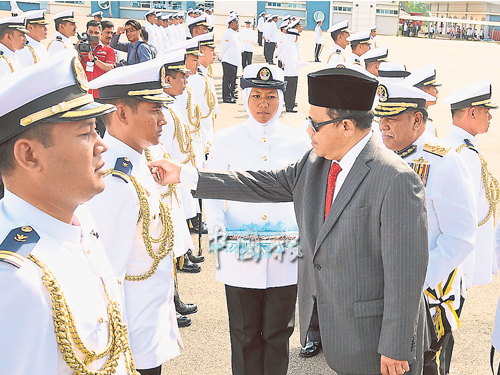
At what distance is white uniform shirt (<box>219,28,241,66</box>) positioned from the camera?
14383mm

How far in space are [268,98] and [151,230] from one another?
1361 millimetres

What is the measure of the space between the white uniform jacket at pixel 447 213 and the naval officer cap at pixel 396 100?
0.32m

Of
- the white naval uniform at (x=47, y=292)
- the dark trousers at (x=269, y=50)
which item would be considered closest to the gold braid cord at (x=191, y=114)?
the white naval uniform at (x=47, y=292)

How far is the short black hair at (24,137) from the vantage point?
5.09ft

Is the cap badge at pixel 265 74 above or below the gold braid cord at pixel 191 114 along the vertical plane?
above

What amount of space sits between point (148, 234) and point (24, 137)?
1187 millimetres

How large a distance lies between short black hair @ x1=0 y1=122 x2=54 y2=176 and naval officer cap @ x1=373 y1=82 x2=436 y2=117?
210 centimetres

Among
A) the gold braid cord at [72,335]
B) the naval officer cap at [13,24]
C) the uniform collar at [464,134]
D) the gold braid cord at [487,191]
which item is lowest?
the gold braid cord at [487,191]

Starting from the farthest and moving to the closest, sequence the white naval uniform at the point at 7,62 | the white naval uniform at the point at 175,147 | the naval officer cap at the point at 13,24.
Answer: the naval officer cap at the point at 13,24, the white naval uniform at the point at 7,62, the white naval uniform at the point at 175,147

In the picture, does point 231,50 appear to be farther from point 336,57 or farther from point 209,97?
point 209,97

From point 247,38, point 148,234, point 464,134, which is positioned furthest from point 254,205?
point 247,38

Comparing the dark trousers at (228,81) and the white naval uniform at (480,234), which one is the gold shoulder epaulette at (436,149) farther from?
the dark trousers at (228,81)

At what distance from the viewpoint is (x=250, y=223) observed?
134 inches

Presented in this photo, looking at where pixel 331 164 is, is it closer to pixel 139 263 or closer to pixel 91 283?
pixel 139 263
